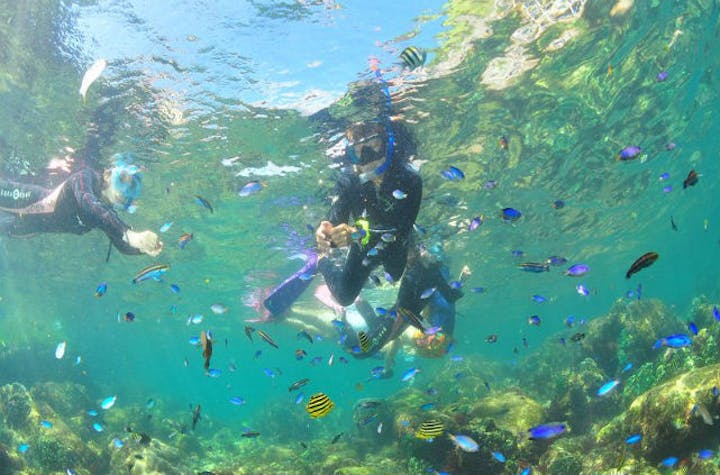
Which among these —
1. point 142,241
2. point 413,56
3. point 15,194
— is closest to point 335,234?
point 413,56

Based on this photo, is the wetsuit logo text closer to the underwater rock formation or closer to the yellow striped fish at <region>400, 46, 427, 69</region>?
the yellow striped fish at <region>400, 46, 427, 69</region>

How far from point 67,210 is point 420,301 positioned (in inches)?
318

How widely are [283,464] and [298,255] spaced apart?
530 inches

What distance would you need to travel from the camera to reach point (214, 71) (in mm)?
10383

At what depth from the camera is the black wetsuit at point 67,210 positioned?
7008mm

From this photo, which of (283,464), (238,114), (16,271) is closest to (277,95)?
(238,114)

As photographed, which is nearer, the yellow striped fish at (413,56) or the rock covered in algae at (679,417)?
the rock covered in algae at (679,417)

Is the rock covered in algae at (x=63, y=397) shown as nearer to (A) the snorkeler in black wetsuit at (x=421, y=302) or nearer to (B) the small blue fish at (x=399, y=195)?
(A) the snorkeler in black wetsuit at (x=421, y=302)

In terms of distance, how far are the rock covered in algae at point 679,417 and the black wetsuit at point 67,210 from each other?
29.6 ft

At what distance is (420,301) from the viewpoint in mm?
9062

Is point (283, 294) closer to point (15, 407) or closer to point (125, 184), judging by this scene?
point (125, 184)

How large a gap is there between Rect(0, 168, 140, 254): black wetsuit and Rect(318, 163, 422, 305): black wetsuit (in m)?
4.02

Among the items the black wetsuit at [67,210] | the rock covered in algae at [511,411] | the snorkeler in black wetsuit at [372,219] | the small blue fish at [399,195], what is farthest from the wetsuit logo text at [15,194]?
the rock covered in algae at [511,411]

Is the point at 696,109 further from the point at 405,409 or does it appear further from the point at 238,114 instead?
the point at 238,114
